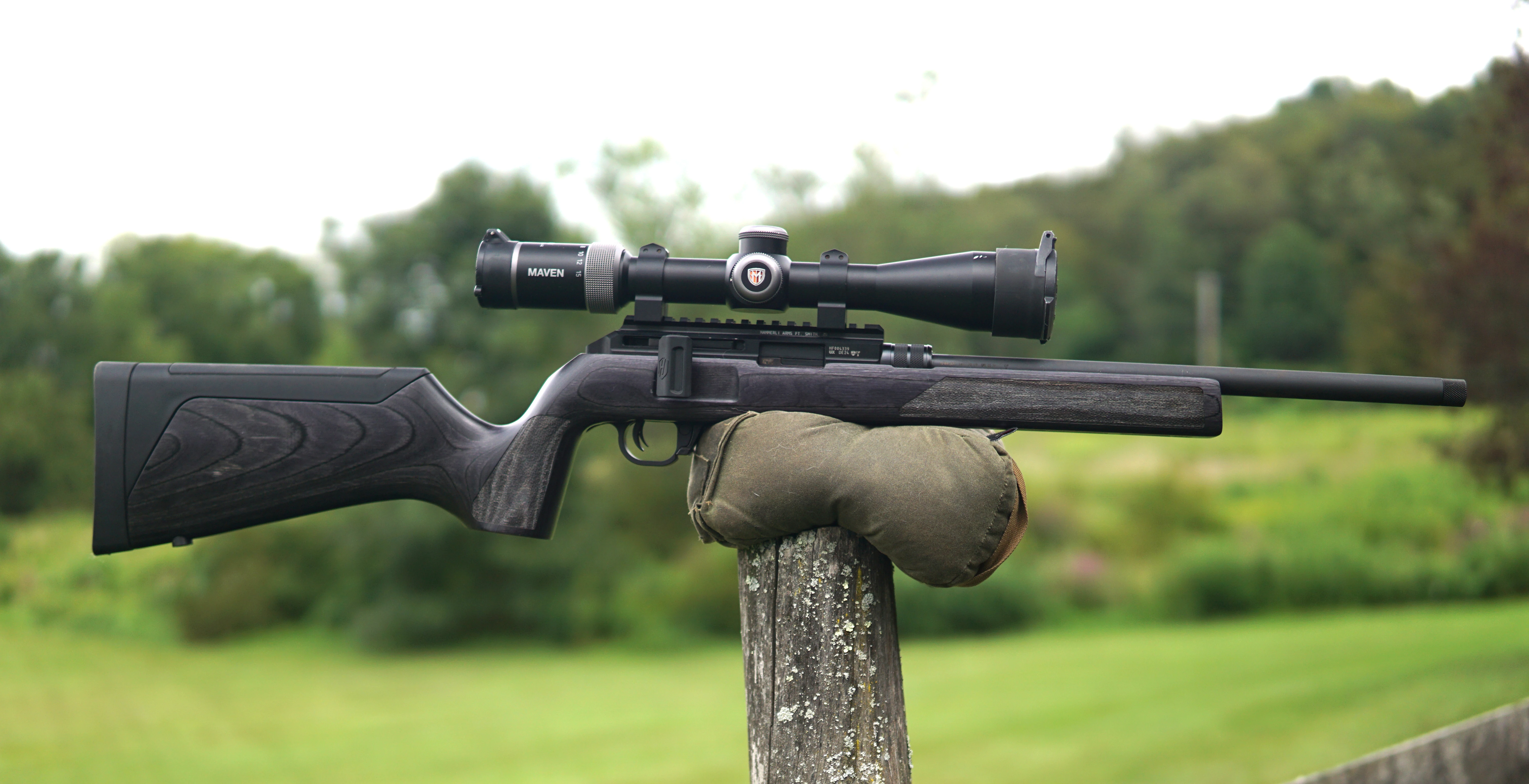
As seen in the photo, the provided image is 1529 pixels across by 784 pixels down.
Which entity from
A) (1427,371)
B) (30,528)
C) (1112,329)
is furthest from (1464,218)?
(30,528)

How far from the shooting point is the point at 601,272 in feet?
9.06

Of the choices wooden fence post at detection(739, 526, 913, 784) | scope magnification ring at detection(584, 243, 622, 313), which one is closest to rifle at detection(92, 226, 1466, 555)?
scope magnification ring at detection(584, 243, 622, 313)

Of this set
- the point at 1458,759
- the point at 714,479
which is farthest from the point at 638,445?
the point at 1458,759

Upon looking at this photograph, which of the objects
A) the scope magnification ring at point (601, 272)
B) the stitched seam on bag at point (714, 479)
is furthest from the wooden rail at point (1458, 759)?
the scope magnification ring at point (601, 272)

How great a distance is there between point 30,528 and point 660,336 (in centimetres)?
1670

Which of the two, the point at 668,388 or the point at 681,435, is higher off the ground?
the point at 668,388

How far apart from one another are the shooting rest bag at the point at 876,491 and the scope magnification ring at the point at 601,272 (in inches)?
21.0

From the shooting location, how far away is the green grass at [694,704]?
9.92m

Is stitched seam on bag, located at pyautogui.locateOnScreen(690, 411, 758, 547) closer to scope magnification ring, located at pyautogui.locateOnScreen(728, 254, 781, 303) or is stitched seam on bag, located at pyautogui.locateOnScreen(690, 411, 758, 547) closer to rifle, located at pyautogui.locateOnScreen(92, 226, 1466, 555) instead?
rifle, located at pyautogui.locateOnScreen(92, 226, 1466, 555)

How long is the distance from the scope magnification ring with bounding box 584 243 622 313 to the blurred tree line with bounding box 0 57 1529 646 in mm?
9092

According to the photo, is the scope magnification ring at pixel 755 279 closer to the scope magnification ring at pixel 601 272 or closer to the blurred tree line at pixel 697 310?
the scope magnification ring at pixel 601 272

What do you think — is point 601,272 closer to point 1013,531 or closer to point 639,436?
point 639,436

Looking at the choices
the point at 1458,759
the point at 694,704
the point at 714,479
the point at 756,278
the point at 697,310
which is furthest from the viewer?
the point at 697,310

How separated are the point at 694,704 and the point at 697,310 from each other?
538 cm
